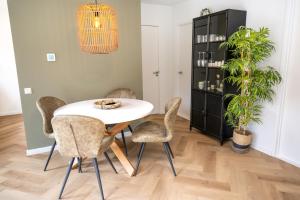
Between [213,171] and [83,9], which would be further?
[213,171]

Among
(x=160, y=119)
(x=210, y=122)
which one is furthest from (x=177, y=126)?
(x=210, y=122)

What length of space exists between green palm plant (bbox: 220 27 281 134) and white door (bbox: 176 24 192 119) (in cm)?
154

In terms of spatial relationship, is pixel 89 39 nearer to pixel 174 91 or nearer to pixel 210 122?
pixel 210 122

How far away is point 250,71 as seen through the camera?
269 centimetres

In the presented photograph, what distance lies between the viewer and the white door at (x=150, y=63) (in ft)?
14.9

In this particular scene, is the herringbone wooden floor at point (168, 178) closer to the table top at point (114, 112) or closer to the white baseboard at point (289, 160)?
the white baseboard at point (289, 160)

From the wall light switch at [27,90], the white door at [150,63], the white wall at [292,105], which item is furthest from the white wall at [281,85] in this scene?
the wall light switch at [27,90]

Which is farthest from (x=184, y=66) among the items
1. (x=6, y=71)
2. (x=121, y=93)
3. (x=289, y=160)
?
(x=6, y=71)

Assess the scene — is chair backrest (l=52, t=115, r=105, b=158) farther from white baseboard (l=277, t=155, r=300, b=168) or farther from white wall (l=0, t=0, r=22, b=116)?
white wall (l=0, t=0, r=22, b=116)

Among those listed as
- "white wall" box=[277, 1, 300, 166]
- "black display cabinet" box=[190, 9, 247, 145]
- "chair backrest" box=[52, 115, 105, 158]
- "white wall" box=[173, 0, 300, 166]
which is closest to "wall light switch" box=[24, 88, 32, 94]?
"chair backrest" box=[52, 115, 105, 158]

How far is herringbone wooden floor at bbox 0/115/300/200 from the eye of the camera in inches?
82.7

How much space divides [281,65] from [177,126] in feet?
7.12

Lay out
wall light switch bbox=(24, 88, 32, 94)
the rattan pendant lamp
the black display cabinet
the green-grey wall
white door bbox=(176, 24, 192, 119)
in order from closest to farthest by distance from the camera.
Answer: the rattan pendant lamp → the green-grey wall → wall light switch bbox=(24, 88, 32, 94) → the black display cabinet → white door bbox=(176, 24, 192, 119)

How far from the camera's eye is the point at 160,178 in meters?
2.37
